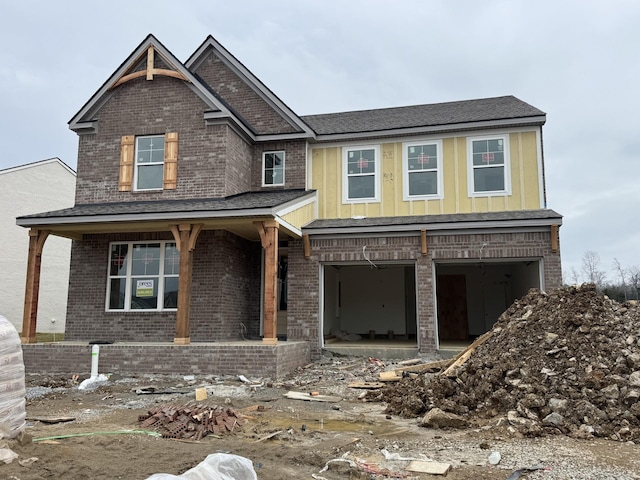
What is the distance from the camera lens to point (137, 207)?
43.5 ft

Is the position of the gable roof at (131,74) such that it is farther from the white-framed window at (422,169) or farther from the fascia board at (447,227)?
the white-framed window at (422,169)

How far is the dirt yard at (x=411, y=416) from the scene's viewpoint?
528 cm

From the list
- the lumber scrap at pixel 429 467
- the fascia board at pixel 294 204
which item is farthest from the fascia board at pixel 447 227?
the lumber scrap at pixel 429 467

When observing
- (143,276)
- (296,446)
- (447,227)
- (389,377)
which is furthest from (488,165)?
(296,446)

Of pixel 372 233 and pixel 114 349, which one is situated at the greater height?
pixel 372 233

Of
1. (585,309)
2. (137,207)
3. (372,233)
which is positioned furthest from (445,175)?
(137,207)

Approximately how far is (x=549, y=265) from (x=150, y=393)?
953 cm

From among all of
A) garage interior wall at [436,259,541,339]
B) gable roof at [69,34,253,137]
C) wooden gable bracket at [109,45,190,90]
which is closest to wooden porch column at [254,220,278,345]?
gable roof at [69,34,253,137]

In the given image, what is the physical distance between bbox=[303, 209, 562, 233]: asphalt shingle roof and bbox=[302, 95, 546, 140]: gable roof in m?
2.41

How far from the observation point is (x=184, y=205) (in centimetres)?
1305

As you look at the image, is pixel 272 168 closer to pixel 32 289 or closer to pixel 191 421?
pixel 32 289

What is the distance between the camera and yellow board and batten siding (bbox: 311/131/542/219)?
47.0ft

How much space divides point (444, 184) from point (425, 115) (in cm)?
262

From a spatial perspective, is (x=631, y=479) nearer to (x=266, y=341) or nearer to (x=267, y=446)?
(x=267, y=446)
